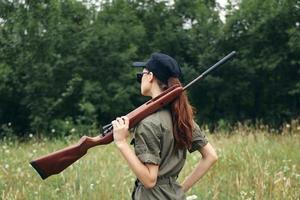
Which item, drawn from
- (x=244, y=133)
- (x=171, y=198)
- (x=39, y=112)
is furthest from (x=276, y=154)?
(x=39, y=112)

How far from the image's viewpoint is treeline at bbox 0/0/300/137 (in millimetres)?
20125

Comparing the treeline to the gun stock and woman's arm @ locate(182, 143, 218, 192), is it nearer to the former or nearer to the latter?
woman's arm @ locate(182, 143, 218, 192)

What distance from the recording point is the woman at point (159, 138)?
3.50 m

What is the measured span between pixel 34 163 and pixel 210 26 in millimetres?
18197

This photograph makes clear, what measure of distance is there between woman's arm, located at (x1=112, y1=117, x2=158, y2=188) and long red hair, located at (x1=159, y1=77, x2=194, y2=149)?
0.22 m

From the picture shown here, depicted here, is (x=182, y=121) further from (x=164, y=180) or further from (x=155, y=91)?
(x=164, y=180)

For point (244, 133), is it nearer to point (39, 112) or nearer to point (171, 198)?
point (171, 198)

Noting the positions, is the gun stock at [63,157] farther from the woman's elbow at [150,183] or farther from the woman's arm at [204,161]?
the woman's arm at [204,161]

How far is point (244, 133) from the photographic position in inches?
411

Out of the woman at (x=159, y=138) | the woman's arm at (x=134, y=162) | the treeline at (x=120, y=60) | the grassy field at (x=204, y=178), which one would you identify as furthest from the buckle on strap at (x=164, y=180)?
the treeline at (x=120, y=60)

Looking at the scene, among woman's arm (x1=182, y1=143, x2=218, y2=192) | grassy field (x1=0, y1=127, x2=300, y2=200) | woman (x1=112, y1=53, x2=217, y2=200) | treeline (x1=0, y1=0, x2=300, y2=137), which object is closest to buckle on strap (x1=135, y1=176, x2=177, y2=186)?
woman (x1=112, y1=53, x2=217, y2=200)

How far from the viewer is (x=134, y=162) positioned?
137 inches

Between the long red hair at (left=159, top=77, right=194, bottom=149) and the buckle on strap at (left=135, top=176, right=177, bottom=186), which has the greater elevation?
the long red hair at (left=159, top=77, right=194, bottom=149)

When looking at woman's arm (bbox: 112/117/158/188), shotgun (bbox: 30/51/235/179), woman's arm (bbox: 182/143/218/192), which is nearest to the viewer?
woman's arm (bbox: 112/117/158/188)
